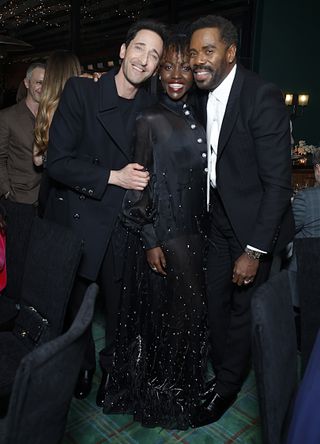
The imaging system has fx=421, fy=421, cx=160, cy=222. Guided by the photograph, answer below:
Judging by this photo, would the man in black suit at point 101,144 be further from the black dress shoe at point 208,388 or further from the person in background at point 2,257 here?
the black dress shoe at point 208,388

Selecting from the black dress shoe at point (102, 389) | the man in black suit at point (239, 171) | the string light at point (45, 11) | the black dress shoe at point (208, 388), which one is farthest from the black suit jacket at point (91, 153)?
the string light at point (45, 11)

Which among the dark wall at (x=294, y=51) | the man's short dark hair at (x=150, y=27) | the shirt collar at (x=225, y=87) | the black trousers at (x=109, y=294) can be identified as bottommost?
the black trousers at (x=109, y=294)

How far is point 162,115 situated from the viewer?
5.56ft

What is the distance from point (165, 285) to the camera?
1.84m

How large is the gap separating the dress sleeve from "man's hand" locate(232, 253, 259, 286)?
1.18 feet

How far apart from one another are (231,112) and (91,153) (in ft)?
2.03

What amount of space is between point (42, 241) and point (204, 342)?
0.87 m

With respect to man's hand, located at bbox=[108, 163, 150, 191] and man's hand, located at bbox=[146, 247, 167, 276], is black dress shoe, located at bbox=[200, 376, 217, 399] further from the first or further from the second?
man's hand, located at bbox=[108, 163, 150, 191]

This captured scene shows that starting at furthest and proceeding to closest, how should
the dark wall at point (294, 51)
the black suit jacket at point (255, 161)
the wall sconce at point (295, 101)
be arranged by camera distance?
the wall sconce at point (295, 101) < the dark wall at point (294, 51) < the black suit jacket at point (255, 161)

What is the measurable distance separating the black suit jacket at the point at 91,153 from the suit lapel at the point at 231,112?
359 millimetres

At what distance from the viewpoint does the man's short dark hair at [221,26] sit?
1.65 meters

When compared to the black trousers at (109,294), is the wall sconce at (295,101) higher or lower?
higher

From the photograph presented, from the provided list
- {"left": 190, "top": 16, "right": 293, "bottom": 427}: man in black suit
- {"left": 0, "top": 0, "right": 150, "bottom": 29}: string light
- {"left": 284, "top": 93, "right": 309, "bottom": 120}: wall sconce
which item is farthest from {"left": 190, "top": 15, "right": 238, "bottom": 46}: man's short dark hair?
{"left": 284, "top": 93, "right": 309, "bottom": 120}: wall sconce

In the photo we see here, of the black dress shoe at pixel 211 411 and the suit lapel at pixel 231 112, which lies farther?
the black dress shoe at pixel 211 411
